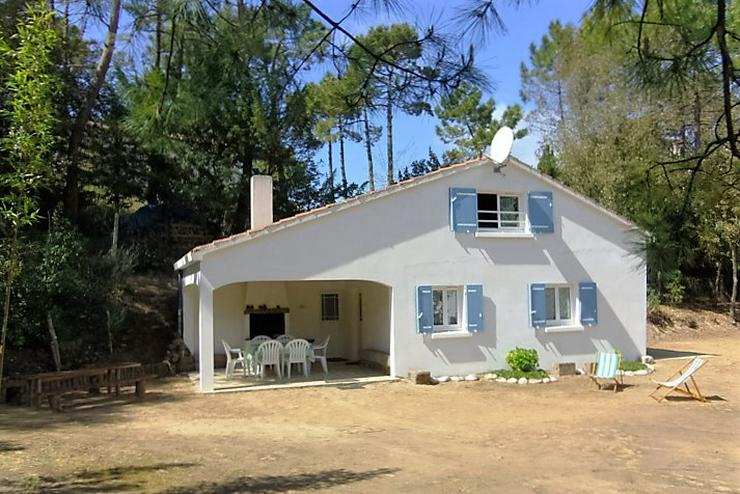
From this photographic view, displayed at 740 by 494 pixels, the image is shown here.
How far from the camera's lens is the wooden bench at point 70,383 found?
10.9 m

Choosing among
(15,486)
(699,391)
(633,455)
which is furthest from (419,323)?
(15,486)

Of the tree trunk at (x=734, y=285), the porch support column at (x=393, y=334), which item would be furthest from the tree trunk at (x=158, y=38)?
the tree trunk at (x=734, y=285)

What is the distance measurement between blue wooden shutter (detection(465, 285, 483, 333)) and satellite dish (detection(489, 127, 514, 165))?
9.57 ft

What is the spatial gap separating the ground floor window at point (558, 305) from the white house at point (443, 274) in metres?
0.03

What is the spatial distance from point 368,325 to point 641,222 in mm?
11659

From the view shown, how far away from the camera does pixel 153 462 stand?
6848 mm

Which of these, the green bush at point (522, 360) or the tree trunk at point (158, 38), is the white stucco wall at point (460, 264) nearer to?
the green bush at point (522, 360)

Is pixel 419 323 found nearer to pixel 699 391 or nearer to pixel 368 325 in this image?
pixel 368 325

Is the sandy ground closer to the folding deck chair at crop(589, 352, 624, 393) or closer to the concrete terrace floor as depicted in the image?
the folding deck chair at crop(589, 352, 624, 393)

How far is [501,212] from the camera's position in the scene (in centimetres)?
1495

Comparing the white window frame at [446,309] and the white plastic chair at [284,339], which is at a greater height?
the white window frame at [446,309]

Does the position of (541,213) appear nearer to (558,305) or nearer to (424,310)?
(558,305)

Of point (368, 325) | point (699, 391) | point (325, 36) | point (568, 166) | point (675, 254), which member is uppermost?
point (568, 166)

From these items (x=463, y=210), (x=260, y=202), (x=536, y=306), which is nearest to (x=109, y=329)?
(x=260, y=202)
